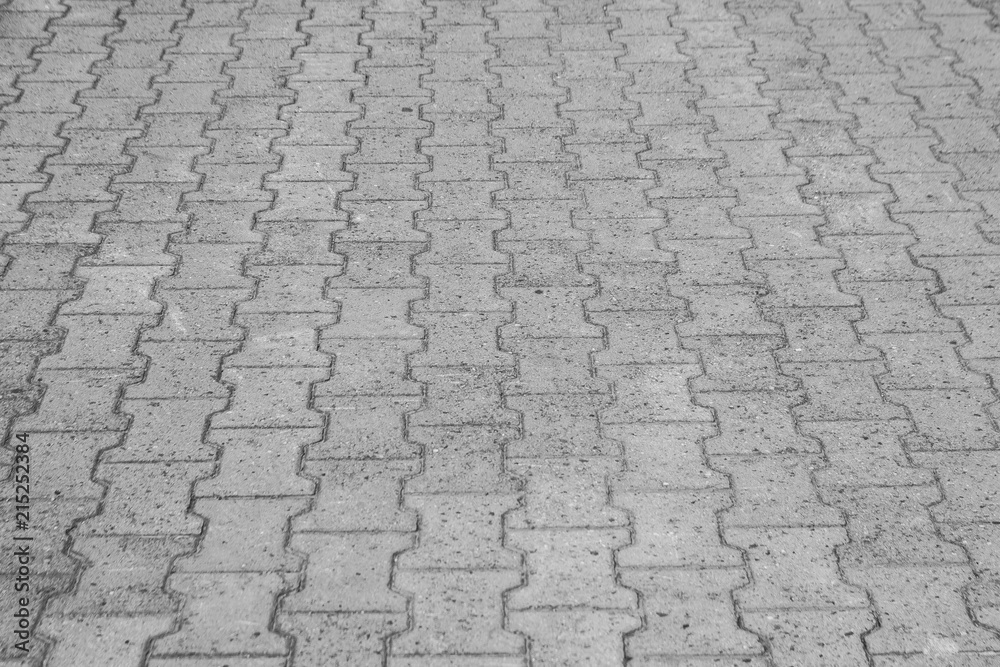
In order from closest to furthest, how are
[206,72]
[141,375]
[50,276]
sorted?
1. [141,375]
2. [50,276]
3. [206,72]

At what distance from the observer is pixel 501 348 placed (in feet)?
13.2

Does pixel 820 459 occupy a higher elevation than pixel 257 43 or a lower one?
higher

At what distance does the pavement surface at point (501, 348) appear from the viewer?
10.0 feet

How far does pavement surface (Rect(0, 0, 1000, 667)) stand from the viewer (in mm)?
3057

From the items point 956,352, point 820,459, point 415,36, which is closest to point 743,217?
point 956,352

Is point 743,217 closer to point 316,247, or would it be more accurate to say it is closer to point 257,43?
point 316,247

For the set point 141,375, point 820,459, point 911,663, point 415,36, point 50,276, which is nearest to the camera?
point 911,663

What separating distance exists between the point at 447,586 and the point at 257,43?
4141 millimetres

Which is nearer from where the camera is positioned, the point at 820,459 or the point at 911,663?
the point at 911,663

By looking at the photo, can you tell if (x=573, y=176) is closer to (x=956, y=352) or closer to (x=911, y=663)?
(x=956, y=352)

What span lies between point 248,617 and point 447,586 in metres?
0.49

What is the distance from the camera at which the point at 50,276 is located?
174 inches

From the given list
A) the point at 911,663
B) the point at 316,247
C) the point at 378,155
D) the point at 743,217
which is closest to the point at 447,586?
the point at 911,663

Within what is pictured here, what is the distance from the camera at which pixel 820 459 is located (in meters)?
3.53
